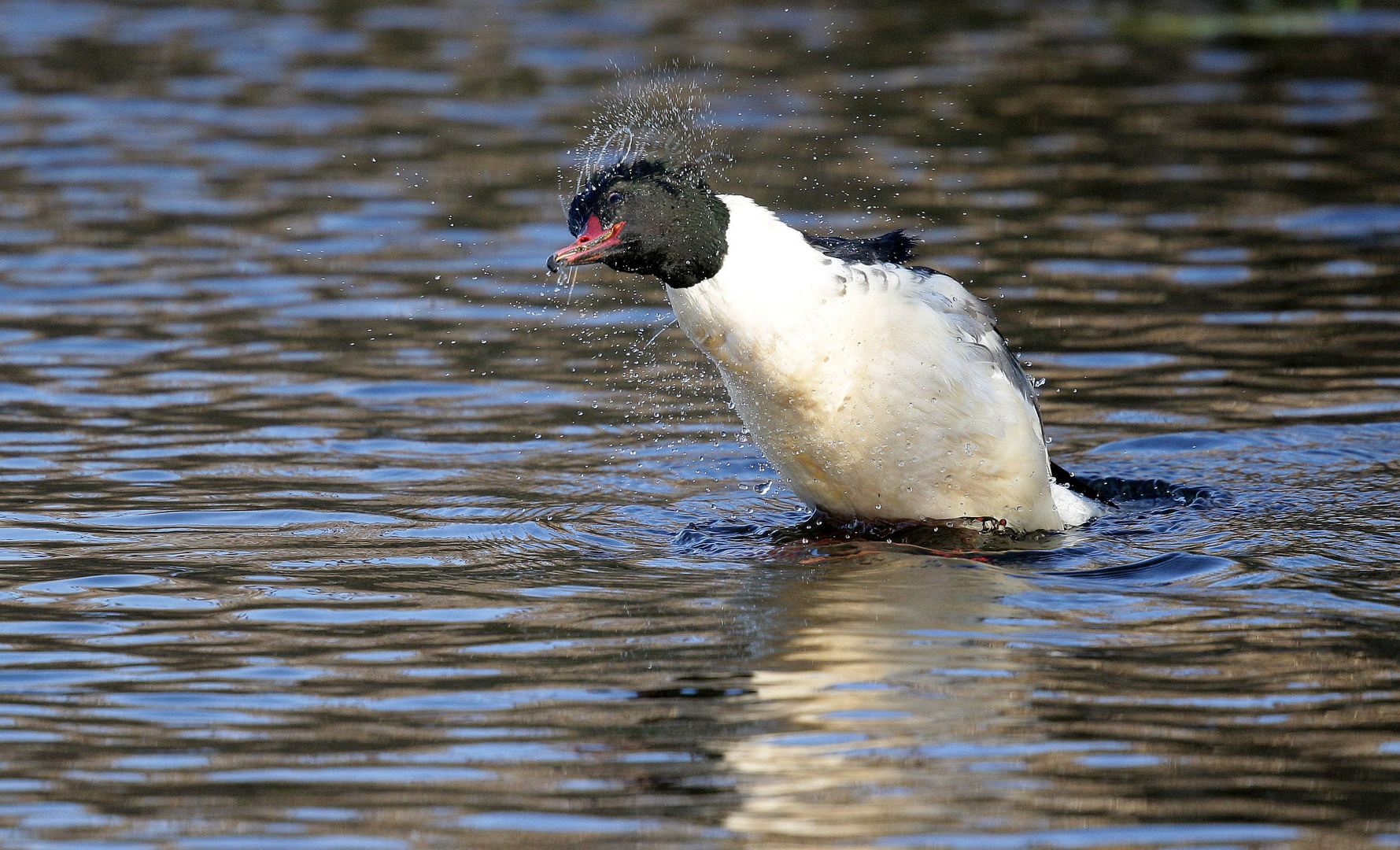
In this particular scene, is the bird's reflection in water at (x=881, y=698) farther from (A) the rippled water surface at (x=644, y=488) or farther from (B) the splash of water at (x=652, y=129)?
(B) the splash of water at (x=652, y=129)

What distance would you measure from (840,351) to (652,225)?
2.77ft

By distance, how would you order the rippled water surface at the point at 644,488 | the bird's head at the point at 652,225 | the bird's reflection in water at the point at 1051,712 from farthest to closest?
the bird's head at the point at 652,225, the rippled water surface at the point at 644,488, the bird's reflection in water at the point at 1051,712

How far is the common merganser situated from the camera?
264 inches

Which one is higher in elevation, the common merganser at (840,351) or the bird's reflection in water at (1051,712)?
the common merganser at (840,351)

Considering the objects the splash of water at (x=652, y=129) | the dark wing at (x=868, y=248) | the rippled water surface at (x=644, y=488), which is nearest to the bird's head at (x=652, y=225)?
the splash of water at (x=652, y=129)

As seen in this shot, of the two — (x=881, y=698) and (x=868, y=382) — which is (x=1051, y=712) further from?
(x=868, y=382)

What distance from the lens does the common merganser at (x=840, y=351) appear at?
22.0 feet

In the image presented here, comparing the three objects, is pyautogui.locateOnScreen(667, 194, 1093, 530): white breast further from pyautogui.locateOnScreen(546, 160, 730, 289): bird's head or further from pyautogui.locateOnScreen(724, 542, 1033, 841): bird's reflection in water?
pyautogui.locateOnScreen(724, 542, 1033, 841): bird's reflection in water

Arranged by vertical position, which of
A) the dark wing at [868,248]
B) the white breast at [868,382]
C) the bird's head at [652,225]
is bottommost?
the white breast at [868,382]

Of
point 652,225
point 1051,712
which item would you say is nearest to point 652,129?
point 652,225

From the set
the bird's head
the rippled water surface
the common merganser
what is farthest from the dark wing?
the rippled water surface

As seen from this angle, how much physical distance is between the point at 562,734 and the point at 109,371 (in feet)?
19.0

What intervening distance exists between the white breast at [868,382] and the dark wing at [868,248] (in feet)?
0.19

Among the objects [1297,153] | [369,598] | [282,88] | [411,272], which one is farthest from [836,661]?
[282,88]
